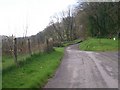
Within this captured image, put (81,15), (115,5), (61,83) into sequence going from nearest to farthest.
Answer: (61,83)
(115,5)
(81,15)

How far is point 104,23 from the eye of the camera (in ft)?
260

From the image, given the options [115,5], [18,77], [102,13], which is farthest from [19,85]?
[102,13]

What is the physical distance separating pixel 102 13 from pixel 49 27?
2120 inches

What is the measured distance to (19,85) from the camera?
1283cm

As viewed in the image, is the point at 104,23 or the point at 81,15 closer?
the point at 104,23

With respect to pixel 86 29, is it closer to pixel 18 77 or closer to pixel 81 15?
pixel 81 15

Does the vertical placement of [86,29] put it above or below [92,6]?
below

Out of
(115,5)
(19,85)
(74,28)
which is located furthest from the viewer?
(74,28)

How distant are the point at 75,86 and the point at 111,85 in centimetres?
158

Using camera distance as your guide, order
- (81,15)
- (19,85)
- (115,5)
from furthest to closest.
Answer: (81,15) → (115,5) → (19,85)

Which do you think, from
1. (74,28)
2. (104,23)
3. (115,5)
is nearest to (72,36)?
(74,28)

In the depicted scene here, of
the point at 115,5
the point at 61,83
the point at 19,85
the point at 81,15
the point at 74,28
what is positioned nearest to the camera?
the point at 19,85

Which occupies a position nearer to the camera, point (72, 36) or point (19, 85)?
point (19, 85)

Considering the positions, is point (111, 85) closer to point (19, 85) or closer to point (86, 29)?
point (19, 85)
